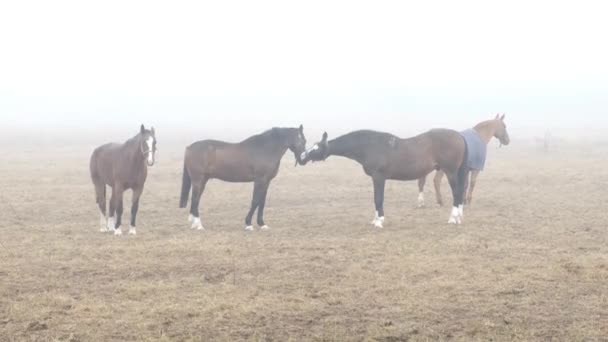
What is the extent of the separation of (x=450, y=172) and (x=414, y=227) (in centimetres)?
149

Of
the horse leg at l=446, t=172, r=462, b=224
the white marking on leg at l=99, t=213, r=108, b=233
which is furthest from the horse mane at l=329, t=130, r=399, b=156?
the white marking on leg at l=99, t=213, r=108, b=233

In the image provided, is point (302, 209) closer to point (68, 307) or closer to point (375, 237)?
point (375, 237)

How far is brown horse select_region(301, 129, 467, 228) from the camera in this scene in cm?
1401

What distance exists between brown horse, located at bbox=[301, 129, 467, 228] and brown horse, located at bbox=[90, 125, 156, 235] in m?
3.17

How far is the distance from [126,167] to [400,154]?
5.05 m

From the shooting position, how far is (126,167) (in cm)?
1268

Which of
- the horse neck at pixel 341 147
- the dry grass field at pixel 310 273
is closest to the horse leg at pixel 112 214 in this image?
the dry grass field at pixel 310 273

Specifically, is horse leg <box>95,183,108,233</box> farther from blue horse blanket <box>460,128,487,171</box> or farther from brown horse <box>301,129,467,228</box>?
blue horse blanket <box>460,128,487,171</box>

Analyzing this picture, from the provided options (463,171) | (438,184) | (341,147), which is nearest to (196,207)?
(341,147)

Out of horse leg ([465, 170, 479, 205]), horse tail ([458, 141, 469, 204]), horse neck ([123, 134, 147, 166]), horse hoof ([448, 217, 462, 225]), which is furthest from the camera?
horse leg ([465, 170, 479, 205])

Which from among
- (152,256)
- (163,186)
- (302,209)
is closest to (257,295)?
(152,256)

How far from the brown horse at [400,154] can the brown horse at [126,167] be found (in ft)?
10.4

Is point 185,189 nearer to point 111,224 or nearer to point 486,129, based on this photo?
point 111,224

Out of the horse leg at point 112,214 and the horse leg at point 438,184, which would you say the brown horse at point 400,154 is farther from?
the horse leg at point 112,214
